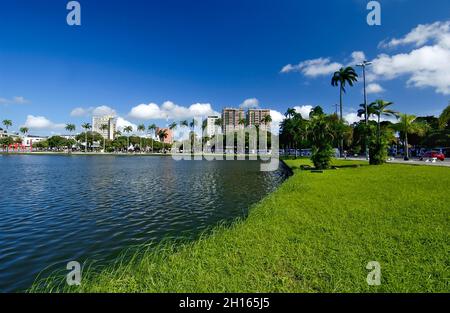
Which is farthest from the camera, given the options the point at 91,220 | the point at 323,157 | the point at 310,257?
the point at 323,157

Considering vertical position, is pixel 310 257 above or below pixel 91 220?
above

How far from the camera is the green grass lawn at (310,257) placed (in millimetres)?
A: 5359

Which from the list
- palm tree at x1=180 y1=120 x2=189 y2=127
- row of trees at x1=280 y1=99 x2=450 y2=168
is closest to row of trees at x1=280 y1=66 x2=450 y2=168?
row of trees at x1=280 y1=99 x2=450 y2=168

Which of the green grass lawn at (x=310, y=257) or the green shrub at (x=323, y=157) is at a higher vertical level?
the green shrub at (x=323, y=157)

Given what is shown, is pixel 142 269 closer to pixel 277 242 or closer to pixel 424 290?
pixel 277 242

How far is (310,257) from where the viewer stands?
255 inches

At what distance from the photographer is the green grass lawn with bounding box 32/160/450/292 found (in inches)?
211

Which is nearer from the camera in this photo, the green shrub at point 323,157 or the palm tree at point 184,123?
the green shrub at point 323,157

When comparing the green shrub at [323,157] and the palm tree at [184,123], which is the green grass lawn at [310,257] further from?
the palm tree at [184,123]

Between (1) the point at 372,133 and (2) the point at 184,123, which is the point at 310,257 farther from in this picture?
(2) the point at 184,123

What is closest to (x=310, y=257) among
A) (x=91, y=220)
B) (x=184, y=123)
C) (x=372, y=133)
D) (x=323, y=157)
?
(x=91, y=220)

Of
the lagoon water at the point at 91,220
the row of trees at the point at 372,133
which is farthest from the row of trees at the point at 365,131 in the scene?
the lagoon water at the point at 91,220
